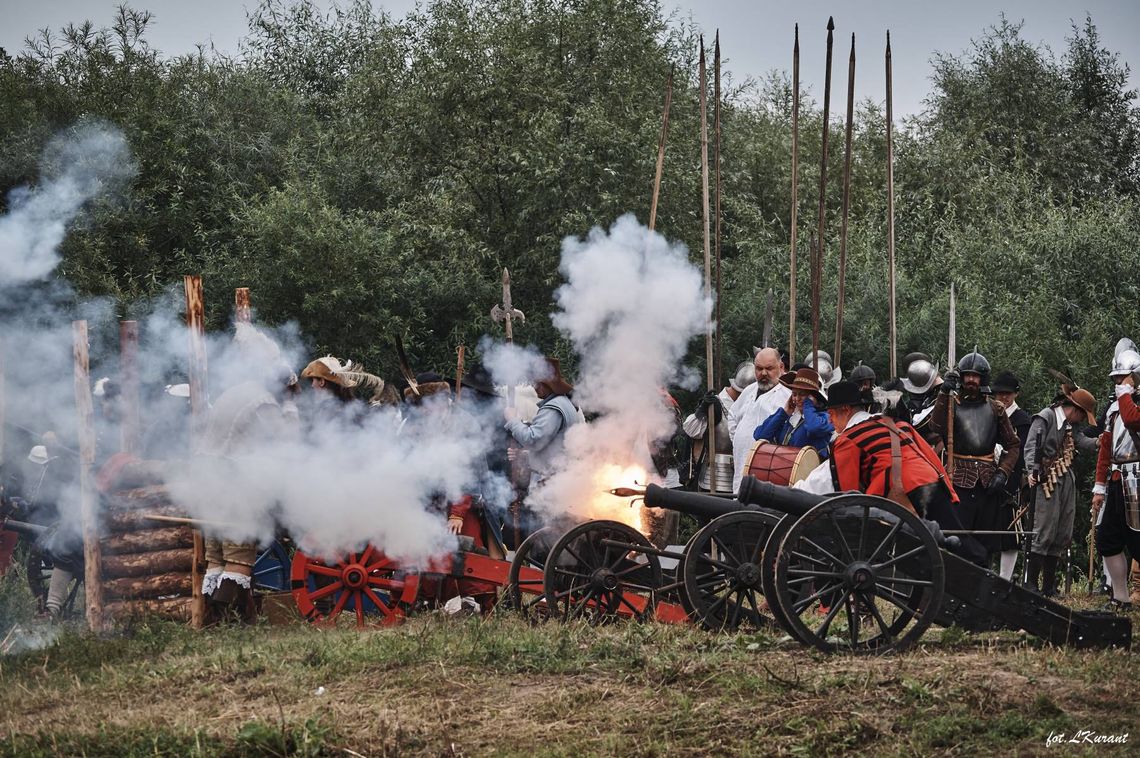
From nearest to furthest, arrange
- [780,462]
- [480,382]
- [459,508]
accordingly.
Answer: [459,508] < [780,462] < [480,382]

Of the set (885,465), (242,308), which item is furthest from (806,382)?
(242,308)

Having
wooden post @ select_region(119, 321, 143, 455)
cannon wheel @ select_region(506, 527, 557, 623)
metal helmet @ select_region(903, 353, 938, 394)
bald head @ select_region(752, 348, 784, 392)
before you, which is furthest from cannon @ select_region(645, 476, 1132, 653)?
metal helmet @ select_region(903, 353, 938, 394)

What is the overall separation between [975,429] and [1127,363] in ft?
4.39

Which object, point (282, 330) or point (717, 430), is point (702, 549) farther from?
point (282, 330)

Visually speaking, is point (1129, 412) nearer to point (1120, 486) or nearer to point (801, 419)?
point (1120, 486)

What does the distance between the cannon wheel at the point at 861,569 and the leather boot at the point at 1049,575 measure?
13.7 feet

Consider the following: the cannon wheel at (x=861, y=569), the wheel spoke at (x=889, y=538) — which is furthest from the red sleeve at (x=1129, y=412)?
the wheel spoke at (x=889, y=538)

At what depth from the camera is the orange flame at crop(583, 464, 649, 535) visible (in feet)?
29.6

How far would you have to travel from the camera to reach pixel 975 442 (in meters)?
10.5

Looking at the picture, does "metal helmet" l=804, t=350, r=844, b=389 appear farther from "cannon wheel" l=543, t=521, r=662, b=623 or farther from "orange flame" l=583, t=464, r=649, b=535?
"cannon wheel" l=543, t=521, r=662, b=623

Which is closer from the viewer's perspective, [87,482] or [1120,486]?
[87,482]

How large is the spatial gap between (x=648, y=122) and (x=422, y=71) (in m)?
3.63

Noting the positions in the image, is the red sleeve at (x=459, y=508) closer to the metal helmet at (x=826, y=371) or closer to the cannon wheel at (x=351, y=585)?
the cannon wheel at (x=351, y=585)

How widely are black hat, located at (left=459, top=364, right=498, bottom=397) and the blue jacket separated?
6.64 ft
